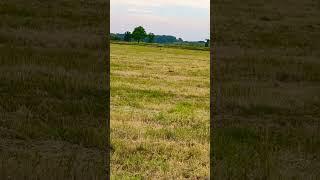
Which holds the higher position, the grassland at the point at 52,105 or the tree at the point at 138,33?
the tree at the point at 138,33

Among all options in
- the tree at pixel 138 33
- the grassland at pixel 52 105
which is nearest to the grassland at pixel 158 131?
the grassland at pixel 52 105

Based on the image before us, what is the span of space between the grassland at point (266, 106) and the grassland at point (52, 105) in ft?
8.28

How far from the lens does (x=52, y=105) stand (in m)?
14.3

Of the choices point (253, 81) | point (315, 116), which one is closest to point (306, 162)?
point (315, 116)

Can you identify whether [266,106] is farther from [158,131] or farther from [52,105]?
[52,105]

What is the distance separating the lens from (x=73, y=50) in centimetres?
2728

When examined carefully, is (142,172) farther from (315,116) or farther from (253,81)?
(253,81)

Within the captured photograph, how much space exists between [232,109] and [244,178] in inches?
233

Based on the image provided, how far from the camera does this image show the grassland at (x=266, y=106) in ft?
34.4

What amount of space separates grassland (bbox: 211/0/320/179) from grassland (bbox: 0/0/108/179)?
252 cm

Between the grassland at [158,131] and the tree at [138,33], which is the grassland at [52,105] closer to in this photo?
the grassland at [158,131]

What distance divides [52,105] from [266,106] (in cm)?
582

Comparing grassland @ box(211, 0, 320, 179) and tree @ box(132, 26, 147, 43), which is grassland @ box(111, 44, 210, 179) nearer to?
grassland @ box(211, 0, 320, 179)

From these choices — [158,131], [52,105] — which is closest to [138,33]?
[52,105]
